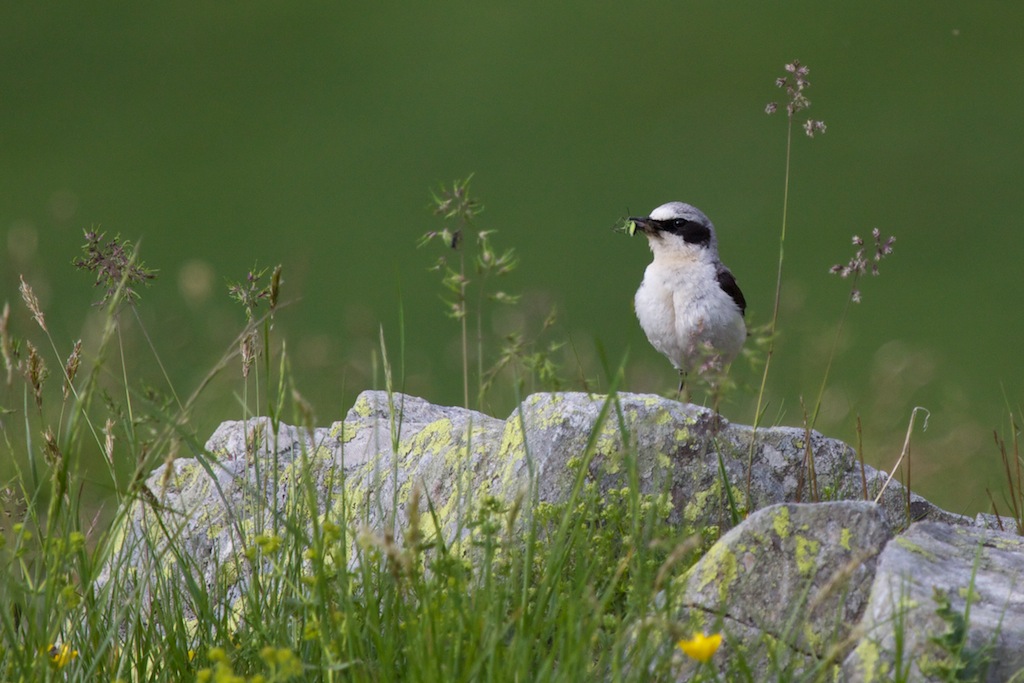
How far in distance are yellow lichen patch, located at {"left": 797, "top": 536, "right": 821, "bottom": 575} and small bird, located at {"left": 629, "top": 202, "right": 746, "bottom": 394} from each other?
11.1 ft

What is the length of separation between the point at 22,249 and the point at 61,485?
1414mm

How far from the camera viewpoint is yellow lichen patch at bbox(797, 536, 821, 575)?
329 cm

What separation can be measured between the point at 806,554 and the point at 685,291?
3.79m

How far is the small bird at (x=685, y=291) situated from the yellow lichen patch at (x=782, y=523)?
334 centimetres

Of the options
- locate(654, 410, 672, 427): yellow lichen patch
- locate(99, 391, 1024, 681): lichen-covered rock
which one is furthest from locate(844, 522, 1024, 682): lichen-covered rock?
locate(654, 410, 672, 427): yellow lichen patch

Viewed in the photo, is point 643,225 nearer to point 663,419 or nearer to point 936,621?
point 663,419

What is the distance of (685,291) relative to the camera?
7008mm

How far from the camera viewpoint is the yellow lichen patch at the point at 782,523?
11.0 feet

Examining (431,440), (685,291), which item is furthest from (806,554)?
Result: (685,291)

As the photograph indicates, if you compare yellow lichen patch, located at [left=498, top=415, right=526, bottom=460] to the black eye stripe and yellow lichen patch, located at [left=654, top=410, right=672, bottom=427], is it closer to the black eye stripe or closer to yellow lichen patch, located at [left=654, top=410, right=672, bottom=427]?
yellow lichen patch, located at [left=654, top=410, right=672, bottom=427]

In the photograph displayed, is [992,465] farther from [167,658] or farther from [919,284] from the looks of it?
[919,284]

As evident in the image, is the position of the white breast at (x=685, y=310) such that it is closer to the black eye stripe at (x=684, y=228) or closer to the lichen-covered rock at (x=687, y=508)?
→ the black eye stripe at (x=684, y=228)

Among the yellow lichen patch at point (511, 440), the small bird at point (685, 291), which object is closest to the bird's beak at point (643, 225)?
the small bird at point (685, 291)

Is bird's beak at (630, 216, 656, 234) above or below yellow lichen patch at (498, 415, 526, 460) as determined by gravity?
above
